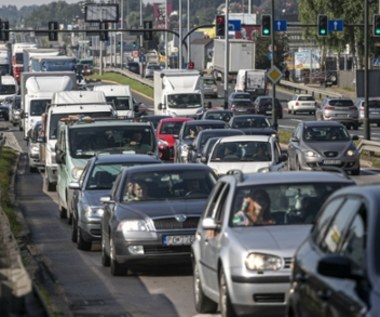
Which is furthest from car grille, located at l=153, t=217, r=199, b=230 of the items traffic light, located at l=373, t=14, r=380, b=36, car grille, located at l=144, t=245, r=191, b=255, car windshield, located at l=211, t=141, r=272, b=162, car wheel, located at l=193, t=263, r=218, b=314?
traffic light, located at l=373, t=14, r=380, b=36

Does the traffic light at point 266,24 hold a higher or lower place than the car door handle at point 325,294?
lower

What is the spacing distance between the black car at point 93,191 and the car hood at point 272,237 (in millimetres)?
7956

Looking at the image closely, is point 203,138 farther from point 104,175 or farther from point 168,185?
point 168,185

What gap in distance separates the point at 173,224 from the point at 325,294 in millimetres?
8838

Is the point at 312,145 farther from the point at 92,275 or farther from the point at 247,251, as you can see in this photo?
the point at 247,251

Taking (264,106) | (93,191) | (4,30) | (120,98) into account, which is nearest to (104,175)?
(93,191)

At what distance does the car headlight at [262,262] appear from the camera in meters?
12.1

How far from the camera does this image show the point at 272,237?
12.5 m

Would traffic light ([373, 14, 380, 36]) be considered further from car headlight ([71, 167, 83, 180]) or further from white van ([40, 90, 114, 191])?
car headlight ([71, 167, 83, 180])

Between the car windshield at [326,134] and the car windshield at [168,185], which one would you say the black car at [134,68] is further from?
the car windshield at [168,185]

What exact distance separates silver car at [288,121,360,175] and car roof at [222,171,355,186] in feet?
73.2

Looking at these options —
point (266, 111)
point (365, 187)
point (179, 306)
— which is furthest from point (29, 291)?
point (266, 111)

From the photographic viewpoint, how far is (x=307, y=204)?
13469 millimetres

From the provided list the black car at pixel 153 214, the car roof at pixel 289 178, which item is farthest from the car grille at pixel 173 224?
the car roof at pixel 289 178
